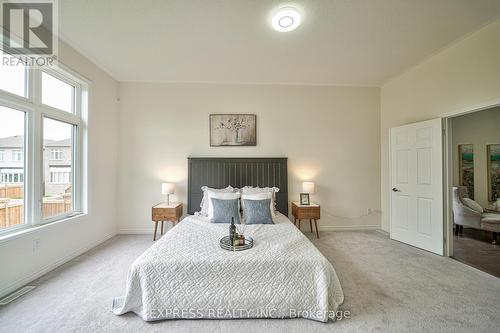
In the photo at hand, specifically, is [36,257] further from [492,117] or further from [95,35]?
[492,117]

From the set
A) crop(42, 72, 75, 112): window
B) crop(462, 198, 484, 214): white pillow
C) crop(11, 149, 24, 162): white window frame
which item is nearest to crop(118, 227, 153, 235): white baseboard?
crop(11, 149, 24, 162): white window frame

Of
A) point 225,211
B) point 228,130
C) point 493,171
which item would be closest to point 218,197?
point 225,211

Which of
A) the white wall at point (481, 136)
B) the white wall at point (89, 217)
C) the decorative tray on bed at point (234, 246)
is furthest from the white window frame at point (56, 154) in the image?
the white wall at point (481, 136)

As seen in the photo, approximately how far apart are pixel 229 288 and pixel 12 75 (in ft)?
10.8

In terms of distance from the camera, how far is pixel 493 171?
171 inches

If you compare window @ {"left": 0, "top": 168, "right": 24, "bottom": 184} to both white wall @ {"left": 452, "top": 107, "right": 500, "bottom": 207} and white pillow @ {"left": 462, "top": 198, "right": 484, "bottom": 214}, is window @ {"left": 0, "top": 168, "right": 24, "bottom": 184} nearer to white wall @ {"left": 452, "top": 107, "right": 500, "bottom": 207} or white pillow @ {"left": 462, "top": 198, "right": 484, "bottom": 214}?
white pillow @ {"left": 462, "top": 198, "right": 484, "bottom": 214}

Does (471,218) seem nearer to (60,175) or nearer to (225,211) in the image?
(225,211)

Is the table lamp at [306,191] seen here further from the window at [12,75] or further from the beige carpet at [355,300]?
the window at [12,75]

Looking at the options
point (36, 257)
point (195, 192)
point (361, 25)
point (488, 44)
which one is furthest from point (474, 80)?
point (36, 257)

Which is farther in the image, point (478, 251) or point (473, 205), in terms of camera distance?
point (473, 205)

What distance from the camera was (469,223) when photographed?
3682 millimetres

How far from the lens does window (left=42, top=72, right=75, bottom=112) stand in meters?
2.59

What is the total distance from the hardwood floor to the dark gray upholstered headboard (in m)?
2.68

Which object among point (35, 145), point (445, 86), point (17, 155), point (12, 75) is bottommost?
point (17, 155)
